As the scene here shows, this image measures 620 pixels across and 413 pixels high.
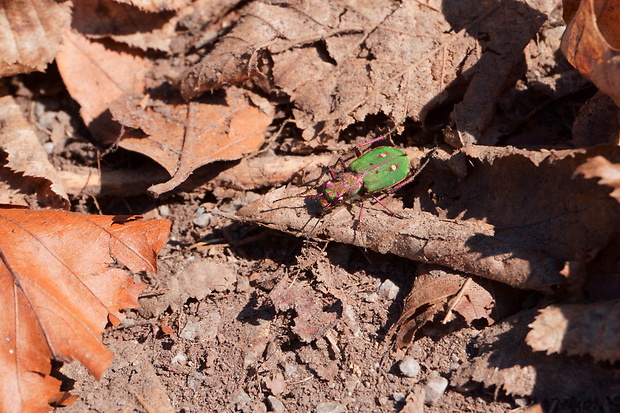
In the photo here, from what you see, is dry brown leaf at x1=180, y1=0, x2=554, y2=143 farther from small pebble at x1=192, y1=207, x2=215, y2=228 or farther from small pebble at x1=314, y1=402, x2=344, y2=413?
small pebble at x1=314, y1=402, x2=344, y2=413

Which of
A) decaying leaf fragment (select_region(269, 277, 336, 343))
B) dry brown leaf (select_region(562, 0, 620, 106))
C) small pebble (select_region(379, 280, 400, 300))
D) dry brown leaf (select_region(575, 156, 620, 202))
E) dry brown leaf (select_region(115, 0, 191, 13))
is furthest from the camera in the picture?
dry brown leaf (select_region(115, 0, 191, 13))

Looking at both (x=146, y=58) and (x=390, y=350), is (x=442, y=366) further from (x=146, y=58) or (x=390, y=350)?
(x=146, y=58)

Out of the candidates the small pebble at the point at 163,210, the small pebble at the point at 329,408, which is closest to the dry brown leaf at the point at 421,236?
the small pebble at the point at 163,210

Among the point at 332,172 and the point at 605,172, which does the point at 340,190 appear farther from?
the point at 605,172

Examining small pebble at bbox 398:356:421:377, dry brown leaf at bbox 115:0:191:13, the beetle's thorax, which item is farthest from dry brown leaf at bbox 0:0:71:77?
small pebble at bbox 398:356:421:377

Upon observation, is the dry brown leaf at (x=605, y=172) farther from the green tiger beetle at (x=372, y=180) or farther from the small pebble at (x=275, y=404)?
the small pebble at (x=275, y=404)

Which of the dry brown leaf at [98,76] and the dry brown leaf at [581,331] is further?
the dry brown leaf at [98,76]

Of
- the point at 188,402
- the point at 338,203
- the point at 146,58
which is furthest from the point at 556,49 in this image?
the point at 188,402

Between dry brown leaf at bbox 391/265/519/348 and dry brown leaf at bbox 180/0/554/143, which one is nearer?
dry brown leaf at bbox 391/265/519/348
